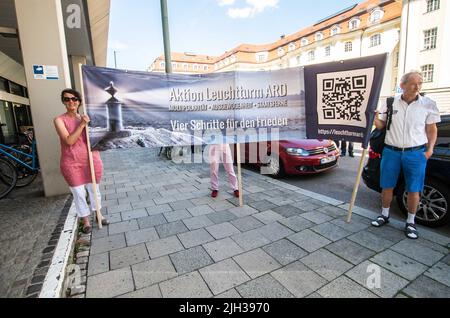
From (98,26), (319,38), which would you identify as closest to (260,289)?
(98,26)

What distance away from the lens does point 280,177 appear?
20.0 ft

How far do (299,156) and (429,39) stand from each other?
27.0 metres

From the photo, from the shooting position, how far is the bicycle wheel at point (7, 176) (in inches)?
171

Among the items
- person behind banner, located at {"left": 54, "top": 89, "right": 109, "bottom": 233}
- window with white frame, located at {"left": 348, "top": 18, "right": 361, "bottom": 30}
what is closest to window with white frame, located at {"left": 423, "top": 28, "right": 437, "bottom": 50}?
window with white frame, located at {"left": 348, "top": 18, "right": 361, "bottom": 30}

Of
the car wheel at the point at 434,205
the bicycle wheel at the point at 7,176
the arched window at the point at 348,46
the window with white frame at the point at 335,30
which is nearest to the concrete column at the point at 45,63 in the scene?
the bicycle wheel at the point at 7,176

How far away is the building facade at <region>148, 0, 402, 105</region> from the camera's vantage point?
29234 mm

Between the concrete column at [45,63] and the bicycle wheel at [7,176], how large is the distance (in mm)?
750

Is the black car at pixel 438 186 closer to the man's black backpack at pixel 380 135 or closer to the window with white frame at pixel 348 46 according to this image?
the man's black backpack at pixel 380 135

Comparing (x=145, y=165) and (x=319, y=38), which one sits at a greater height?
(x=319, y=38)

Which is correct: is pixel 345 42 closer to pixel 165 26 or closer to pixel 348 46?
pixel 348 46

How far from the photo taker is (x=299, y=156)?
5.62m
